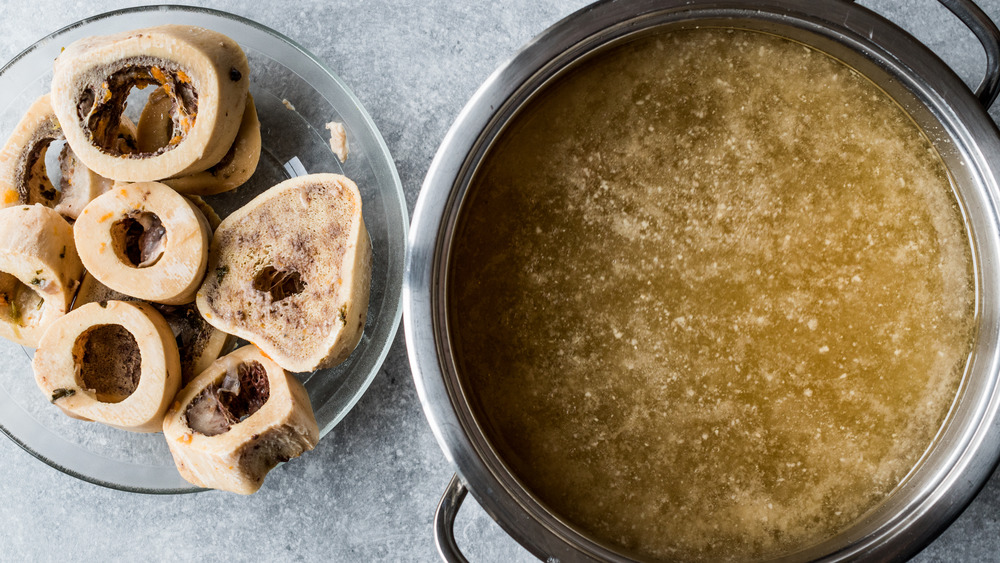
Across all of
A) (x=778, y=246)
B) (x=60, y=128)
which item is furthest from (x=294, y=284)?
(x=778, y=246)

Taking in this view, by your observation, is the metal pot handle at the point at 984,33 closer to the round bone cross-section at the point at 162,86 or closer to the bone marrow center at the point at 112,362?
the round bone cross-section at the point at 162,86

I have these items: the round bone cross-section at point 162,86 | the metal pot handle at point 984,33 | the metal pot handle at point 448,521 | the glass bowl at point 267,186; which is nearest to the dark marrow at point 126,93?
the round bone cross-section at point 162,86

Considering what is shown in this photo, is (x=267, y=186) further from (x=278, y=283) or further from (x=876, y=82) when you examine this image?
(x=876, y=82)

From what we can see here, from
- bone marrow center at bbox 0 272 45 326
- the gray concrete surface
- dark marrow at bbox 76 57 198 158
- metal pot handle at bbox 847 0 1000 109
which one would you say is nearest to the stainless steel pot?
metal pot handle at bbox 847 0 1000 109

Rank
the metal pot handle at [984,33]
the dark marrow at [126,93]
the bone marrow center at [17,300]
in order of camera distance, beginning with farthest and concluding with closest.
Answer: the bone marrow center at [17,300], the dark marrow at [126,93], the metal pot handle at [984,33]

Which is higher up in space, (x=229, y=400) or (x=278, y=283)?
(x=278, y=283)

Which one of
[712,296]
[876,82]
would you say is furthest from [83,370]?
[876,82]

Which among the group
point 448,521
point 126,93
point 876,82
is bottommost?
point 448,521
